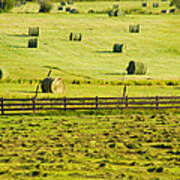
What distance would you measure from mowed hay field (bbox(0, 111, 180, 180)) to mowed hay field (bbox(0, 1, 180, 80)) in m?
18.8

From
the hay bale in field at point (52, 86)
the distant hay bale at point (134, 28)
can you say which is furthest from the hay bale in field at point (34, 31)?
the hay bale in field at point (52, 86)

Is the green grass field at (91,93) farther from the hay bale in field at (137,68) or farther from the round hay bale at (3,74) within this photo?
the hay bale in field at (137,68)

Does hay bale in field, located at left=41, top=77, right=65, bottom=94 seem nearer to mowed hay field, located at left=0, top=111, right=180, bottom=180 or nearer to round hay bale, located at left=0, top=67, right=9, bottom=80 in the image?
mowed hay field, located at left=0, top=111, right=180, bottom=180

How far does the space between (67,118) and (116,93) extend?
9.54 metres

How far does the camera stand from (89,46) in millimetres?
62812

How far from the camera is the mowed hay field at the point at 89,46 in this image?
1916 inches

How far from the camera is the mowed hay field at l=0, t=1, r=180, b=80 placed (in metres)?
48.7

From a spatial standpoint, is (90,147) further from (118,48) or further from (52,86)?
(118,48)

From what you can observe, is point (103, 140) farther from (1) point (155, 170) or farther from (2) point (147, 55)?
(2) point (147, 55)

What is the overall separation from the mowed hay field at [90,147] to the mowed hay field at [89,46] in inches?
740

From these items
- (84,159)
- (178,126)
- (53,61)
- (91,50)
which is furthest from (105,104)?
(91,50)

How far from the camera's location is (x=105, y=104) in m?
29.3

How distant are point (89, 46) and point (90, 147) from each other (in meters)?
44.5

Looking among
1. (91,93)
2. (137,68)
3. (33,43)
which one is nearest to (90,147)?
(91,93)
